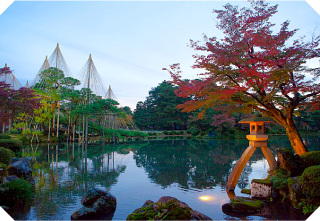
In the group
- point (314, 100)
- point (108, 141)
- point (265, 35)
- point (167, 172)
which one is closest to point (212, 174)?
point (167, 172)

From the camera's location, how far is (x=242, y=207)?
496 cm

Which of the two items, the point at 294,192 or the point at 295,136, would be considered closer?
the point at 294,192

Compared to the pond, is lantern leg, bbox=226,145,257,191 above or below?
above

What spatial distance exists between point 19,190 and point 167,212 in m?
3.69

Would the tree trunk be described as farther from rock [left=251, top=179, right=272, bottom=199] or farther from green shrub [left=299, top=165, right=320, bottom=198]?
green shrub [left=299, top=165, right=320, bottom=198]

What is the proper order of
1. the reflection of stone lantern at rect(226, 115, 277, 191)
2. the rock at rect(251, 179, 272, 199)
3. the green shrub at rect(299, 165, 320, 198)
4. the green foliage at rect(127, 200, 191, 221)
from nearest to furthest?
the green foliage at rect(127, 200, 191, 221) → the green shrub at rect(299, 165, 320, 198) → the rock at rect(251, 179, 272, 199) → the reflection of stone lantern at rect(226, 115, 277, 191)

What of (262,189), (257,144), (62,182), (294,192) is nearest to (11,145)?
(62,182)

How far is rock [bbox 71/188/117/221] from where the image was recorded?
449 cm

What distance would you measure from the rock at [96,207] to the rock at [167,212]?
0.93 metres

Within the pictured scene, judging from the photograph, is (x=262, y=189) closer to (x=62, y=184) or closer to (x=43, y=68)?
(x=62, y=184)

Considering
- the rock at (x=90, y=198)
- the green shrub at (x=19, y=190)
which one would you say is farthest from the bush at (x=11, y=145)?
the rock at (x=90, y=198)

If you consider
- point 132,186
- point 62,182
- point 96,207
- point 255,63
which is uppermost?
point 255,63

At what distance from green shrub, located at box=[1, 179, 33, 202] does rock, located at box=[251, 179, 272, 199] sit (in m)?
5.83

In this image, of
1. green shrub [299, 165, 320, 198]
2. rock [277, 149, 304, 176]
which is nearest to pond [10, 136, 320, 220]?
green shrub [299, 165, 320, 198]
